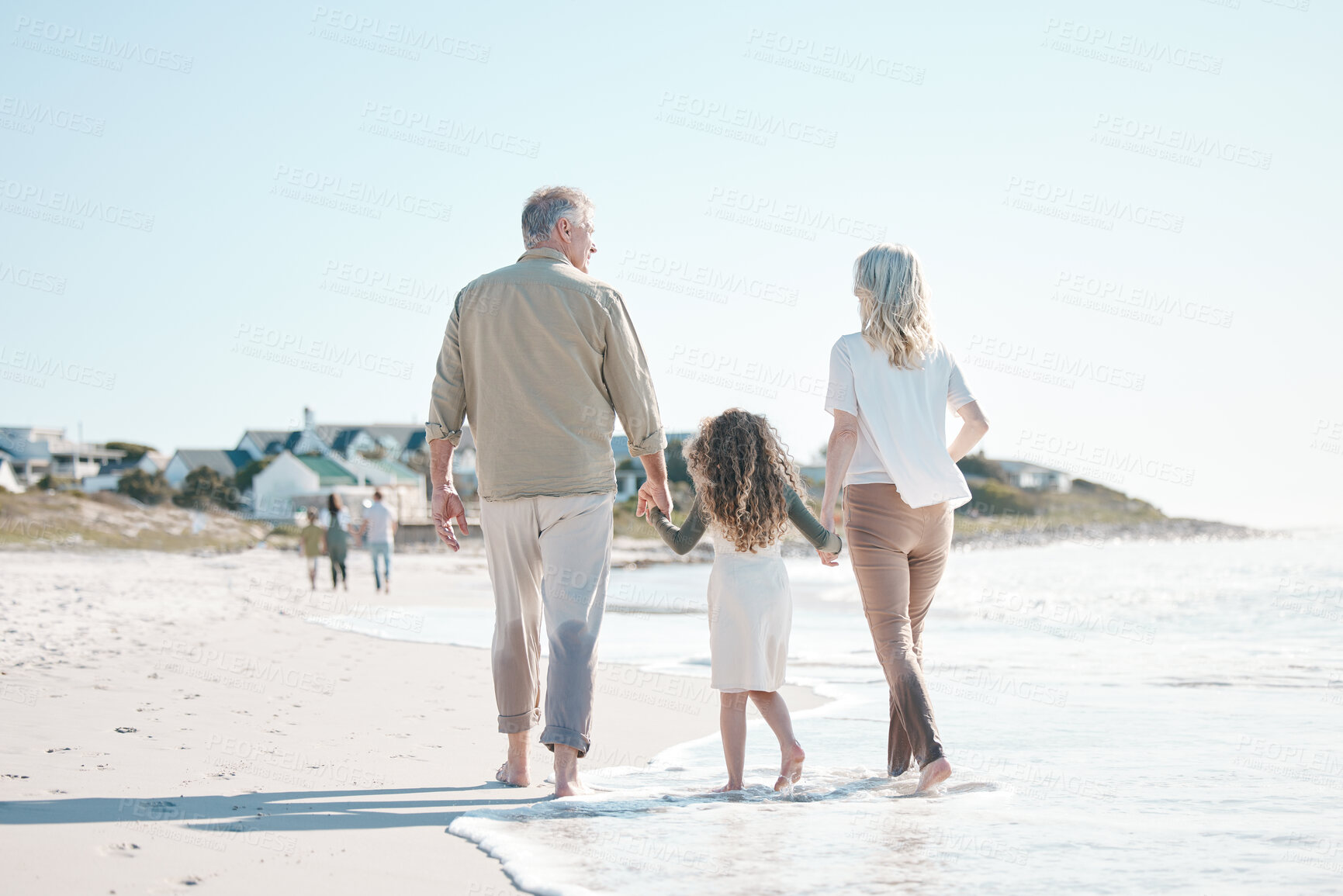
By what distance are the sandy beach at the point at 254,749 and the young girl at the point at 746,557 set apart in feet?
2.52

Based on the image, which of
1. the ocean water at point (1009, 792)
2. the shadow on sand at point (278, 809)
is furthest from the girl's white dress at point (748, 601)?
the shadow on sand at point (278, 809)

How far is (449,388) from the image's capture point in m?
3.72

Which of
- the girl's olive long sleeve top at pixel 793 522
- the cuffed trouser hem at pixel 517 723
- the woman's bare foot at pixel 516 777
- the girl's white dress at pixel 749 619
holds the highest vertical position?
the girl's olive long sleeve top at pixel 793 522

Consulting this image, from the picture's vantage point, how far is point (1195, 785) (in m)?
3.78

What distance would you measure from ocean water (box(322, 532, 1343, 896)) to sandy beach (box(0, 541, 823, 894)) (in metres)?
0.28

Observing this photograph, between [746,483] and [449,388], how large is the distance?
3.62ft

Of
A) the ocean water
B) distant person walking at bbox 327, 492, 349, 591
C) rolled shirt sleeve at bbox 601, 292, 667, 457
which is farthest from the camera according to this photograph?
distant person walking at bbox 327, 492, 349, 591

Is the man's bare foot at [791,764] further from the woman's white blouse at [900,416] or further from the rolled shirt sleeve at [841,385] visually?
the rolled shirt sleeve at [841,385]

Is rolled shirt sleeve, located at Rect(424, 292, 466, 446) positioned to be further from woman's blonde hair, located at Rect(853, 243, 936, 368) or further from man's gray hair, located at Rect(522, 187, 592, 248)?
woman's blonde hair, located at Rect(853, 243, 936, 368)

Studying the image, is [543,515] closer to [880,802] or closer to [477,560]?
[880,802]

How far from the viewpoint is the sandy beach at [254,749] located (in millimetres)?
2570

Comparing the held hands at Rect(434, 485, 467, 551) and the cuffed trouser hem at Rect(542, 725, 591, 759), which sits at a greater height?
the held hands at Rect(434, 485, 467, 551)

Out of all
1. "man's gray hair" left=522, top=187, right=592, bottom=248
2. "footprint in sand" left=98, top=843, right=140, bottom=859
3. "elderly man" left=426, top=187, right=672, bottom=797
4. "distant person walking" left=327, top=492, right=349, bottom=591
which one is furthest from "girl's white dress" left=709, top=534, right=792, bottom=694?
"distant person walking" left=327, top=492, right=349, bottom=591

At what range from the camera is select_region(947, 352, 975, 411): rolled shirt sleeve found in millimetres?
3904
